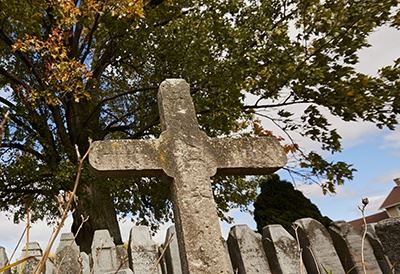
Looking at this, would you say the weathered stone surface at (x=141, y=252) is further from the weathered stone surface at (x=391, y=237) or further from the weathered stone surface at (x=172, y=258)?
the weathered stone surface at (x=391, y=237)

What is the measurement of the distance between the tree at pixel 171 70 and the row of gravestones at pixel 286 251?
2.69m

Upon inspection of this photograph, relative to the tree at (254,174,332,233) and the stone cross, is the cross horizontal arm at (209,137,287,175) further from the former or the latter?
the tree at (254,174,332,233)

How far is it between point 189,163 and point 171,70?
19.2 feet

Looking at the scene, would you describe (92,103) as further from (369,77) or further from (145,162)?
(145,162)

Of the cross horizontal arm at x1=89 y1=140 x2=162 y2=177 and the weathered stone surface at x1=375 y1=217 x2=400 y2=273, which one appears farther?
the weathered stone surface at x1=375 y1=217 x2=400 y2=273

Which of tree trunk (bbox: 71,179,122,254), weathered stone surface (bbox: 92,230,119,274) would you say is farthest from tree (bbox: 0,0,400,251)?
weathered stone surface (bbox: 92,230,119,274)

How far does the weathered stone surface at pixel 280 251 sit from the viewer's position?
10.3 feet

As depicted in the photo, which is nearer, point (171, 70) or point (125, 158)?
point (125, 158)

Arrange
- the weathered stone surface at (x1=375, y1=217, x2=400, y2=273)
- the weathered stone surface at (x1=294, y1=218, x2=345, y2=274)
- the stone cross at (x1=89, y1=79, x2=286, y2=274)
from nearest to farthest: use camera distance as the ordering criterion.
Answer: the stone cross at (x1=89, y1=79, x2=286, y2=274) < the weathered stone surface at (x1=375, y1=217, x2=400, y2=273) < the weathered stone surface at (x1=294, y1=218, x2=345, y2=274)

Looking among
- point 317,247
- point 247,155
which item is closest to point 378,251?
point 317,247

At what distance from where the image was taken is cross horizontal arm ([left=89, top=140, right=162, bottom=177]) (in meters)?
2.71

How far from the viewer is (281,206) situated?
810cm

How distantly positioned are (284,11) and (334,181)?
11.4 ft

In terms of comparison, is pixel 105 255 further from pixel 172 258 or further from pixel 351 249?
pixel 351 249
